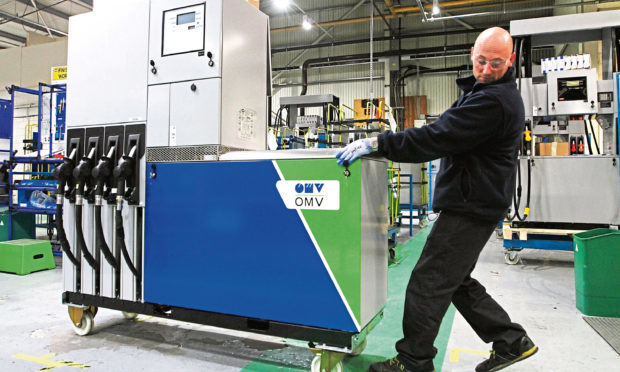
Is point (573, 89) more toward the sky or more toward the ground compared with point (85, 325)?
more toward the sky

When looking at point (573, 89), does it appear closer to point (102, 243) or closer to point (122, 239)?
point (122, 239)

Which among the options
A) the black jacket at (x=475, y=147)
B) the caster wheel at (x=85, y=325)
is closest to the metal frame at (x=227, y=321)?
the caster wheel at (x=85, y=325)

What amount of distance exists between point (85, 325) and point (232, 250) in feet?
4.34

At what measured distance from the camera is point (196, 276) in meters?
2.28

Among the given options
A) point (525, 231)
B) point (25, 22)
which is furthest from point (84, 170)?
point (25, 22)

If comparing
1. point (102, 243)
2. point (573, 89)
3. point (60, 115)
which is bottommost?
point (102, 243)

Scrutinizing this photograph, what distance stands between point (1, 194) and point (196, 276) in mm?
5588

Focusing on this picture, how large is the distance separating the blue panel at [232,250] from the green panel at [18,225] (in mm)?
4473

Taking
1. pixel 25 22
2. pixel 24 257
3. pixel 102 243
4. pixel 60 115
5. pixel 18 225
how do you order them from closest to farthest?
pixel 102 243
pixel 24 257
pixel 18 225
pixel 60 115
pixel 25 22

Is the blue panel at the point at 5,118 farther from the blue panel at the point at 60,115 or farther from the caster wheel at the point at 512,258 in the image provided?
the caster wheel at the point at 512,258

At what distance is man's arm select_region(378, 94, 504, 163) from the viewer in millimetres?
1699

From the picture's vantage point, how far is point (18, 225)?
5.70 meters

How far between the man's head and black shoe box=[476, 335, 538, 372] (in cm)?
128

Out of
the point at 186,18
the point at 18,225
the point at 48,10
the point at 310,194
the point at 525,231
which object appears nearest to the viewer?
the point at 310,194
